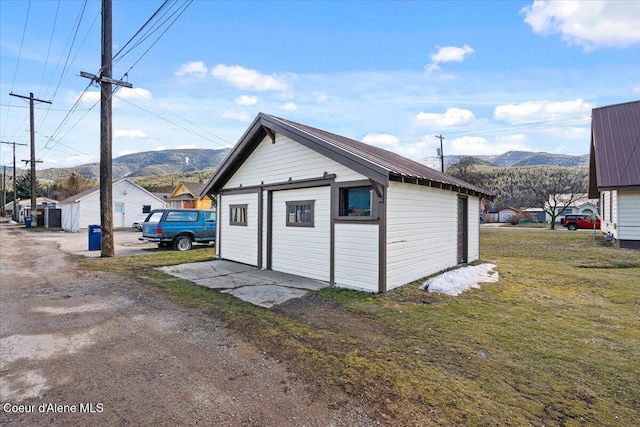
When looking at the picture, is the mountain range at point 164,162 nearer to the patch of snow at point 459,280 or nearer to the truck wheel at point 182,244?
the truck wheel at point 182,244

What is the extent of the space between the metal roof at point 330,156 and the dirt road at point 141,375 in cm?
393

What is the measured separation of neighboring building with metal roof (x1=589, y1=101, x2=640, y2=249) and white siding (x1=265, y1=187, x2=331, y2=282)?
42.9 feet

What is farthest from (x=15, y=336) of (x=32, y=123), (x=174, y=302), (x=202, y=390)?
(x=32, y=123)

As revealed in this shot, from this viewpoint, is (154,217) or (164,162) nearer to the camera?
(154,217)

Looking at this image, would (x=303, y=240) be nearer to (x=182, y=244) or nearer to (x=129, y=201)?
(x=182, y=244)

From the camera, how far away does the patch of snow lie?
705 cm

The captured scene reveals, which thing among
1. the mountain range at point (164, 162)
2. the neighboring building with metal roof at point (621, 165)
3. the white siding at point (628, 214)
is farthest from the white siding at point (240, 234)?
the mountain range at point (164, 162)

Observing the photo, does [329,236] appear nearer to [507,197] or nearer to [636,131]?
[636,131]

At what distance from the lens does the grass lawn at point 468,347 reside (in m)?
2.91

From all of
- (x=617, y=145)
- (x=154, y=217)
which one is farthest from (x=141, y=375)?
(x=617, y=145)

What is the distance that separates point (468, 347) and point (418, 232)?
4.20m

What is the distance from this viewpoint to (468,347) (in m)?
4.17

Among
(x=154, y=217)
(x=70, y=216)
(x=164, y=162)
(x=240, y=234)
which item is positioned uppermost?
(x=164, y=162)

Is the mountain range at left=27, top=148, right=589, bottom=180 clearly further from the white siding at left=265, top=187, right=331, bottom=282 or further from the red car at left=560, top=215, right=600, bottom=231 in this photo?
the white siding at left=265, top=187, right=331, bottom=282
